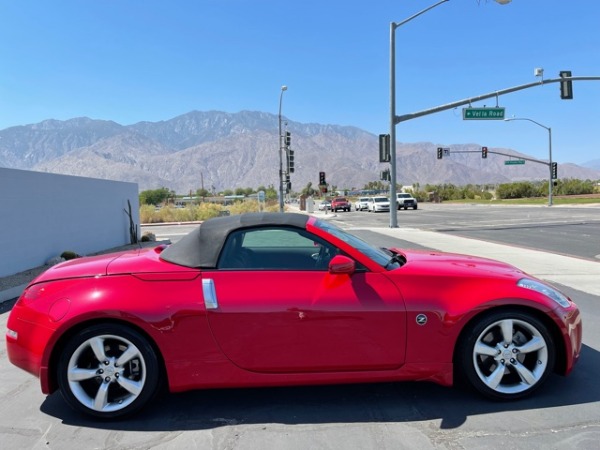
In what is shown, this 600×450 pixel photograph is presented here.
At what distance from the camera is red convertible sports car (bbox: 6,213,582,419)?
3.36 metres

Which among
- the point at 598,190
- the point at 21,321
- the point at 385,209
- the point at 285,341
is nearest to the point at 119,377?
the point at 21,321

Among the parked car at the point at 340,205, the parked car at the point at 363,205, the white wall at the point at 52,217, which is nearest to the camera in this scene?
the white wall at the point at 52,217

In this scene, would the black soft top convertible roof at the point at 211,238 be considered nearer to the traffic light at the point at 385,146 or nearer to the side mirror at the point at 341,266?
the side mirror at the point at 341,266

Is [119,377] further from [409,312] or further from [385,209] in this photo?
[385,209]

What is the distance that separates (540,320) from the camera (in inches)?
141

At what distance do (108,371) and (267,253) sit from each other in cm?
153

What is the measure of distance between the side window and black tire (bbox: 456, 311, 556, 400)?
4.01ft

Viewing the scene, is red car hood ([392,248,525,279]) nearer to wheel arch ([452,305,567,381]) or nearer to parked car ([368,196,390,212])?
wheel arch ([452,305,567,381])

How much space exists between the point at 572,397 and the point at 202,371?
2816 millimetres

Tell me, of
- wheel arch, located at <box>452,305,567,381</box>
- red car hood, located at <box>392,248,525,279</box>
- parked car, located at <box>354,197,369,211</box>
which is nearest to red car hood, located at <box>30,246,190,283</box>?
red car hood, located at <box>392,248,525,279</box>

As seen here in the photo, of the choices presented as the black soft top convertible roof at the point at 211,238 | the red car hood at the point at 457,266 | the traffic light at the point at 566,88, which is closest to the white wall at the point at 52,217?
the black soft top convertible roof at the point at 211,238

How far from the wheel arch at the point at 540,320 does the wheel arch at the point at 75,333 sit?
7.07 ft

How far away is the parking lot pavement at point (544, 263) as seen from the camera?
7977 mm

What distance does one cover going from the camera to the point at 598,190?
69500 mm
